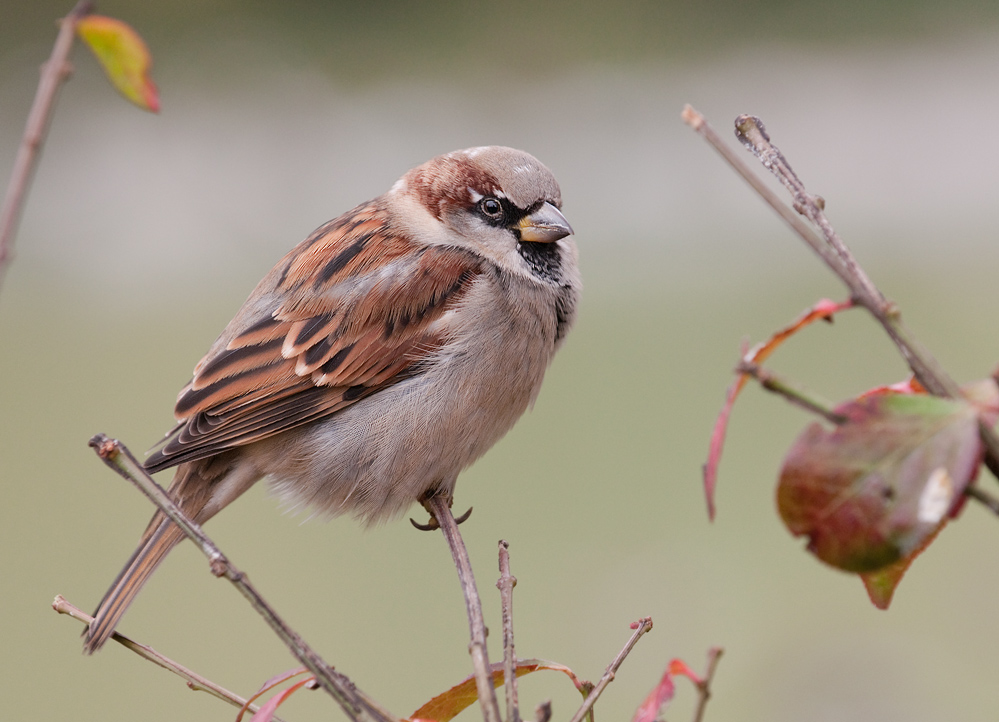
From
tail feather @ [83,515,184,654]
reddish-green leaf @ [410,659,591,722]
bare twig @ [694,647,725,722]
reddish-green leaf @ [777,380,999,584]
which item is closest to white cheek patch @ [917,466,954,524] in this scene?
reddish-green leaf @ [777,380,999,584]

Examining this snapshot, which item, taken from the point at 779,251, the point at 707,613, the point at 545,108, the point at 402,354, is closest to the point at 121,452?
the point at 402,354

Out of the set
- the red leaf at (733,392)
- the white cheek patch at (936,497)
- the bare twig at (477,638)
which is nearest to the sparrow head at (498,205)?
the bare twig at (477,638)

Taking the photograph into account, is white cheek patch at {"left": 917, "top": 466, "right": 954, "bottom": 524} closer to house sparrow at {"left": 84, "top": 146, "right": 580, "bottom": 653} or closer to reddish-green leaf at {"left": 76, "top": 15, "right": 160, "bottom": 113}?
reddish-green leaf at {"left": 76, "top": 15, "right": 160, "bottom": 113}

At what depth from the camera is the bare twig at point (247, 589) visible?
1.56 feet

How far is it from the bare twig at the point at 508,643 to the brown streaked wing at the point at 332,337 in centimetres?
72

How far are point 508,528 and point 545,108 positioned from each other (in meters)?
4.26

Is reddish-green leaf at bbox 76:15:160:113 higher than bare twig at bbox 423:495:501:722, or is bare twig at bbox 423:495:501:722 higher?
reddish-green leaf at bbox 76:15:160:113

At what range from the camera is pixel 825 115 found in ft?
24.5

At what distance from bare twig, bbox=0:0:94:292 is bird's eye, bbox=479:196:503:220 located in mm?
962

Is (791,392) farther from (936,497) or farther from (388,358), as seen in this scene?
(388,358)

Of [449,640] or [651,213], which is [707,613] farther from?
[651,213]

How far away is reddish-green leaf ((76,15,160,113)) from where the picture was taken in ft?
1.48

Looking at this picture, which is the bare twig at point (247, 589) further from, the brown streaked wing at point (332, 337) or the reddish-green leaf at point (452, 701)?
the brown streaked wing at point (332, 337)

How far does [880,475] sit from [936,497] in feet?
0.06
